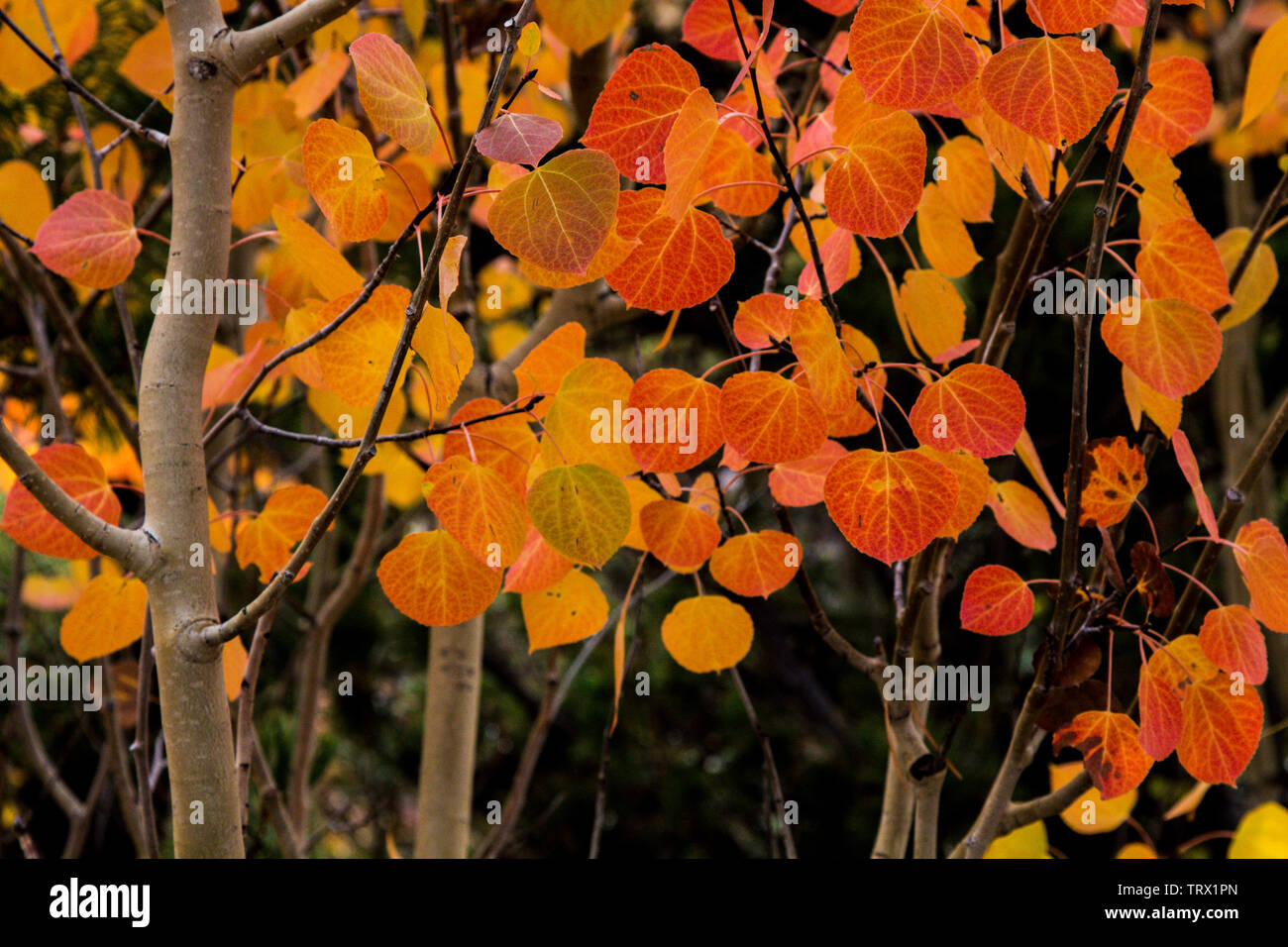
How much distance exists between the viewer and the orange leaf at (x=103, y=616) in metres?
0.56

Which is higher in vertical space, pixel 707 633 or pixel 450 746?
pixel 707 633

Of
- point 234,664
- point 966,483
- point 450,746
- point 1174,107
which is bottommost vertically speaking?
point 450,746

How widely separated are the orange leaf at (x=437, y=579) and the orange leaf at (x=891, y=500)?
0.17 m

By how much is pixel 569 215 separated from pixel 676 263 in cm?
6

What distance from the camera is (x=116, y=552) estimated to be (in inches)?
18.4

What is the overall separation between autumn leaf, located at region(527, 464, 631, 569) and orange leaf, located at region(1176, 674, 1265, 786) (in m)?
0.30

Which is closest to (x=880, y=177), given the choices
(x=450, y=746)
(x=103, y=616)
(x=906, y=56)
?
(x=906, y=56)

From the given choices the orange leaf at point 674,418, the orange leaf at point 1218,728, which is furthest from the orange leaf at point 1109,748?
the orange leaf at point 674,418

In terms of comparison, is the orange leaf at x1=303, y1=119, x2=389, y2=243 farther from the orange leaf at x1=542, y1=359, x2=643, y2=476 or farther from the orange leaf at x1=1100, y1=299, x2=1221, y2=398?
the orange leaf at x1=1100, y1=299, x2=1221, y2=398

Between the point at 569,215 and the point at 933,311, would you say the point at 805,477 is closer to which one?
the point at 933,311

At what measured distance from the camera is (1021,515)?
554 mm

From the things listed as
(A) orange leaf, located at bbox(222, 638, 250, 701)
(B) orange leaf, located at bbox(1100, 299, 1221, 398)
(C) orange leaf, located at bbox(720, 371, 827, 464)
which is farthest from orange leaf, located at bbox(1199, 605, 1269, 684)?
(A) orange leaf, located at bbox(222, 638, 250, 701)
